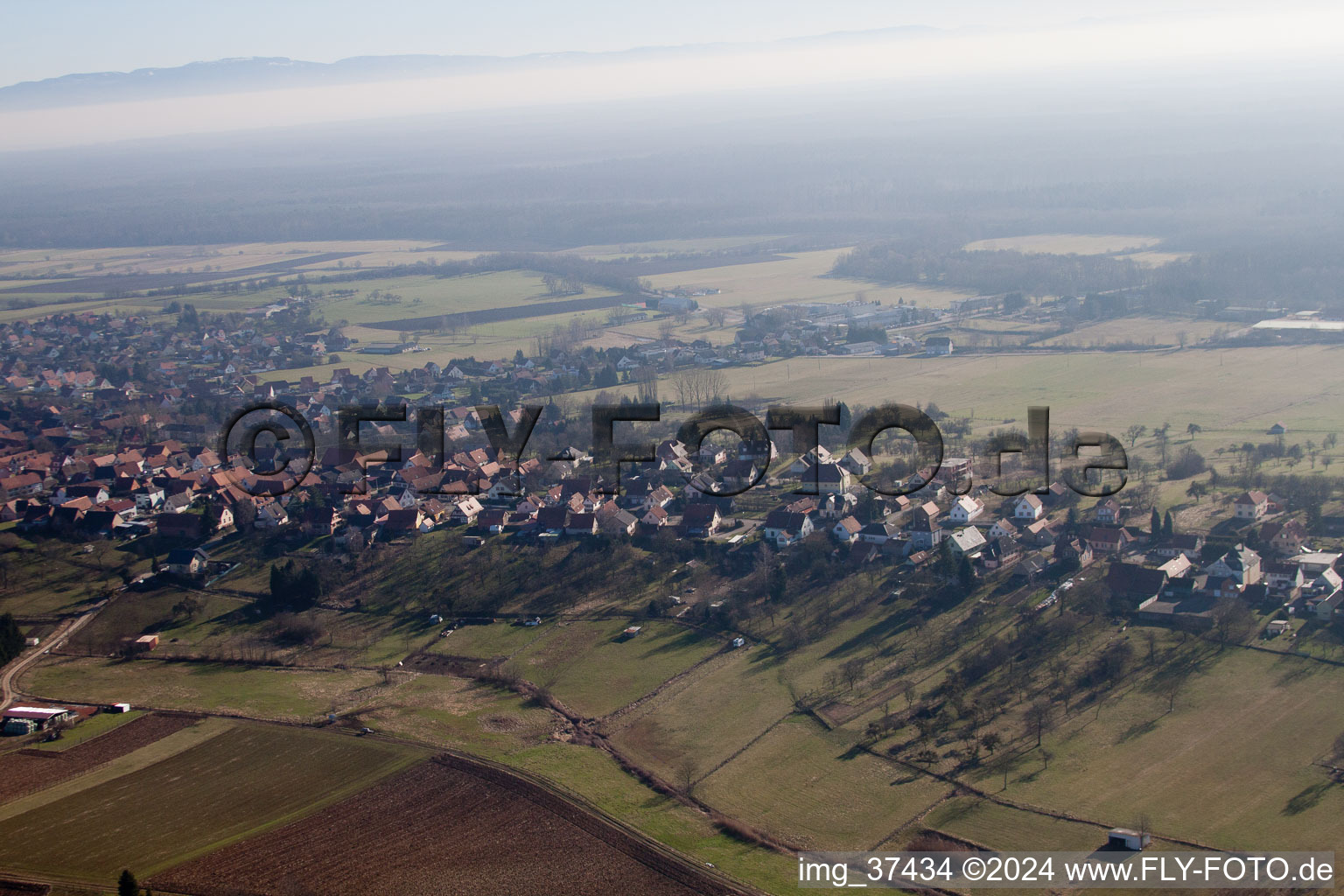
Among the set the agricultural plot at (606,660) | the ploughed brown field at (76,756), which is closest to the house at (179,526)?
the ploughed brown field at (76,756)

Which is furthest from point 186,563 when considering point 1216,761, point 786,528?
point 1216,761

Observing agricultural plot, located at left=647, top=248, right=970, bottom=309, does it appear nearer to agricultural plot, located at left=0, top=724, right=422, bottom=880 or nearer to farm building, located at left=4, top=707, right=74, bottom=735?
farm building, located at left=4, top=707, right=74, bottom=735

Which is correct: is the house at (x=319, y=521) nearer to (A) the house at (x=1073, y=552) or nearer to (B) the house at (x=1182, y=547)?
(A) the house at (x=1073, y=552)

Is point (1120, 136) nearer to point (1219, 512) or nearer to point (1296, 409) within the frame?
point (1296, 409)

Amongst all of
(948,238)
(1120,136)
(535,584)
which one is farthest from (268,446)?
(1120,136)

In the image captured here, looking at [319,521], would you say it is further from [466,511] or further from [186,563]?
[466,511]
